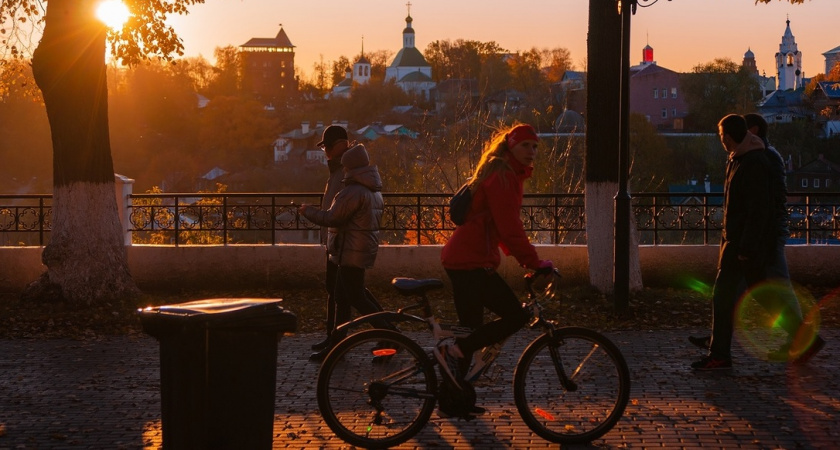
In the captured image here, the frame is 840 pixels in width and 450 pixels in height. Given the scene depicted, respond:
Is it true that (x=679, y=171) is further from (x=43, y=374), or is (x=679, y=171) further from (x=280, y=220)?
(x=43, y=374)

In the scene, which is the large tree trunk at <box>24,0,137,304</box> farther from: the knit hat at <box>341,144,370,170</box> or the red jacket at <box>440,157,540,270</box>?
the red jacket at <box>440,157,540,270</box>

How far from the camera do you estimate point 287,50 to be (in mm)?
197500

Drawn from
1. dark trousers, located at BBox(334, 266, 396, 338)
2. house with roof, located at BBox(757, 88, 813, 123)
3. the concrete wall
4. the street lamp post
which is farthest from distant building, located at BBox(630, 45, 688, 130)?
dark trousers, located at BBox(334, 266, 396, 338)

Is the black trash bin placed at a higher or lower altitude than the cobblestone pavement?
higher

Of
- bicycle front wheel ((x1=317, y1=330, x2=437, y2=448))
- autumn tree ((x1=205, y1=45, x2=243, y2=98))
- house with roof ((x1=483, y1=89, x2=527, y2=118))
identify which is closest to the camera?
bicycle front wheel ((x1=317, y1=330, x2=437, y2=448))

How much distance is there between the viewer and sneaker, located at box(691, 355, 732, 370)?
8367mm

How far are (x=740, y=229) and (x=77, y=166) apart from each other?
25.2 feet

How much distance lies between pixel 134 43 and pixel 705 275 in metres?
8.06

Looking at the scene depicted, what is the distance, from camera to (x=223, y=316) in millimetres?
5438

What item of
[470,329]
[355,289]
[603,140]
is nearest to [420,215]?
[603,140]

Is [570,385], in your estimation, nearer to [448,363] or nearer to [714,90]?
[448,363]

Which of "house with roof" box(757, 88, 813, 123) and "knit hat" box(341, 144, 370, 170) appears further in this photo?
"house with roof" box(757, 88, 813, 123)

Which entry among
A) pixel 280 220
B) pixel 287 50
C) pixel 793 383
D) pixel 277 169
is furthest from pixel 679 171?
pixel 287 50

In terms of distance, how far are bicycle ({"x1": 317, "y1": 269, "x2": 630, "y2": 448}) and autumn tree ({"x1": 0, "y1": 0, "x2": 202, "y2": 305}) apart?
23.1 feet
